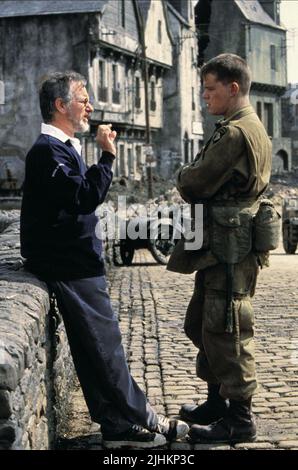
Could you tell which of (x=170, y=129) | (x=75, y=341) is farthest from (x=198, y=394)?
(x=170, y=129)

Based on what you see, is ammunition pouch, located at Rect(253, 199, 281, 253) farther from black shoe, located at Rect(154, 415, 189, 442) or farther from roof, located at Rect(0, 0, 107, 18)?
roof, located at Rect(0, 0, 107, 18)

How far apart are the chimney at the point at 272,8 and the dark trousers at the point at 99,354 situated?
50770mm

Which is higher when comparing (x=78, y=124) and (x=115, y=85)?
(x=115, y=85)

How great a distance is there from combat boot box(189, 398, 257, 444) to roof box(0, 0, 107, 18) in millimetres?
30289

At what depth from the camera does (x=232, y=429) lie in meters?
4.60

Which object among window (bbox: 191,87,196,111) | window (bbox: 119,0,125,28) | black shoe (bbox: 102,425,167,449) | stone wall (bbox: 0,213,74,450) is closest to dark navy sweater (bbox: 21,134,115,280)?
stone wall (bbox: 0,213,74,450)

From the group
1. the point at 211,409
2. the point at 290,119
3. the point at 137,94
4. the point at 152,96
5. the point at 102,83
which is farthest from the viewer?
the point at 290,119

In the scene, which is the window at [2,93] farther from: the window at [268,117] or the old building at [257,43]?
the window at [268,117]

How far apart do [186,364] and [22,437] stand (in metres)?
3.43

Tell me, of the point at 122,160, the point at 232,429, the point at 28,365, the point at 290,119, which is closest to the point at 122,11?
the point at 122,160

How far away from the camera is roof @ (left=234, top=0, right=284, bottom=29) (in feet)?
161

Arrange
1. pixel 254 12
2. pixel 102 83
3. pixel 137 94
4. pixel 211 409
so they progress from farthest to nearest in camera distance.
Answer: pixel 254 12
pixel 137 94
pixel 102 83
pixel 211 409

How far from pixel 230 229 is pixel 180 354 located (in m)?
2.87

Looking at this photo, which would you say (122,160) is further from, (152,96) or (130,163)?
(152,96)
